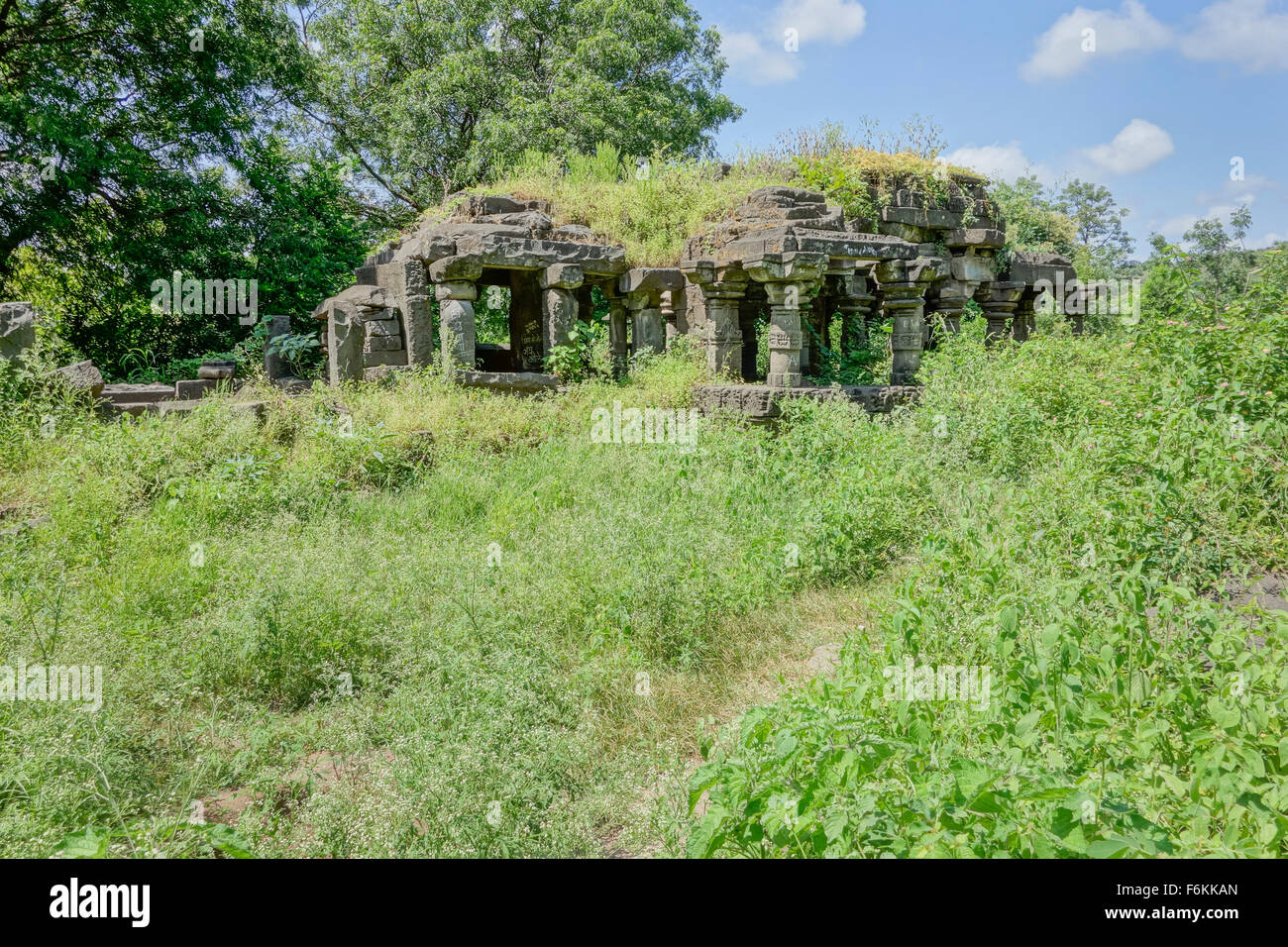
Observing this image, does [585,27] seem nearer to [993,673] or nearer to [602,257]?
[602,257]

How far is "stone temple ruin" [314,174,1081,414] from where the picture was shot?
29.1ft

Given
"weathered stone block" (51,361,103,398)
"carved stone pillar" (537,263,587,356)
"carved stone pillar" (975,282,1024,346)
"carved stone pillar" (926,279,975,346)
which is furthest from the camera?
"carved stone pillar" (975,282,1024,346)

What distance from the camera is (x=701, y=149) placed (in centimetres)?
2073

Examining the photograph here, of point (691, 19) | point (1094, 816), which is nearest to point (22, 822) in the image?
point (1094, 816)

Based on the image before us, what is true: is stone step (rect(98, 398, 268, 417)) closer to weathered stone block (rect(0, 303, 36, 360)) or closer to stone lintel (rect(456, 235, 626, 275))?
weathered stone block (rect(0, 303, 36, 360))

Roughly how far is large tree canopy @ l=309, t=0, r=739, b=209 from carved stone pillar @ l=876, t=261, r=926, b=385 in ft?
33.1

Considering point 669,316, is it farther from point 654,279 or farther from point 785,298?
point 785,298

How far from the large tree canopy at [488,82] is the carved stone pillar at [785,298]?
1043 centimetres

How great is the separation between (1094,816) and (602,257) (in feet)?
30.1

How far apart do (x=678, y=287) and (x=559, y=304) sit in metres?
1.74

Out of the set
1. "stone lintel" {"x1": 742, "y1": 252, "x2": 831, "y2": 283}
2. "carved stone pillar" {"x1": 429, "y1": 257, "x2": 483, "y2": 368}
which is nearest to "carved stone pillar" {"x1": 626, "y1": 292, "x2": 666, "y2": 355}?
"stone lintel" {"x1": 742, "y1": 252, "x2": 831, "y2": 283}

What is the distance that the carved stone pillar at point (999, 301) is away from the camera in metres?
13.5

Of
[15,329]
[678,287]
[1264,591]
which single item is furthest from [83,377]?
[1264,591]

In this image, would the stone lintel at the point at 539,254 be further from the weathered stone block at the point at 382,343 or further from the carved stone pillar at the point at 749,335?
the carved stone pillar at the point at 749,335
